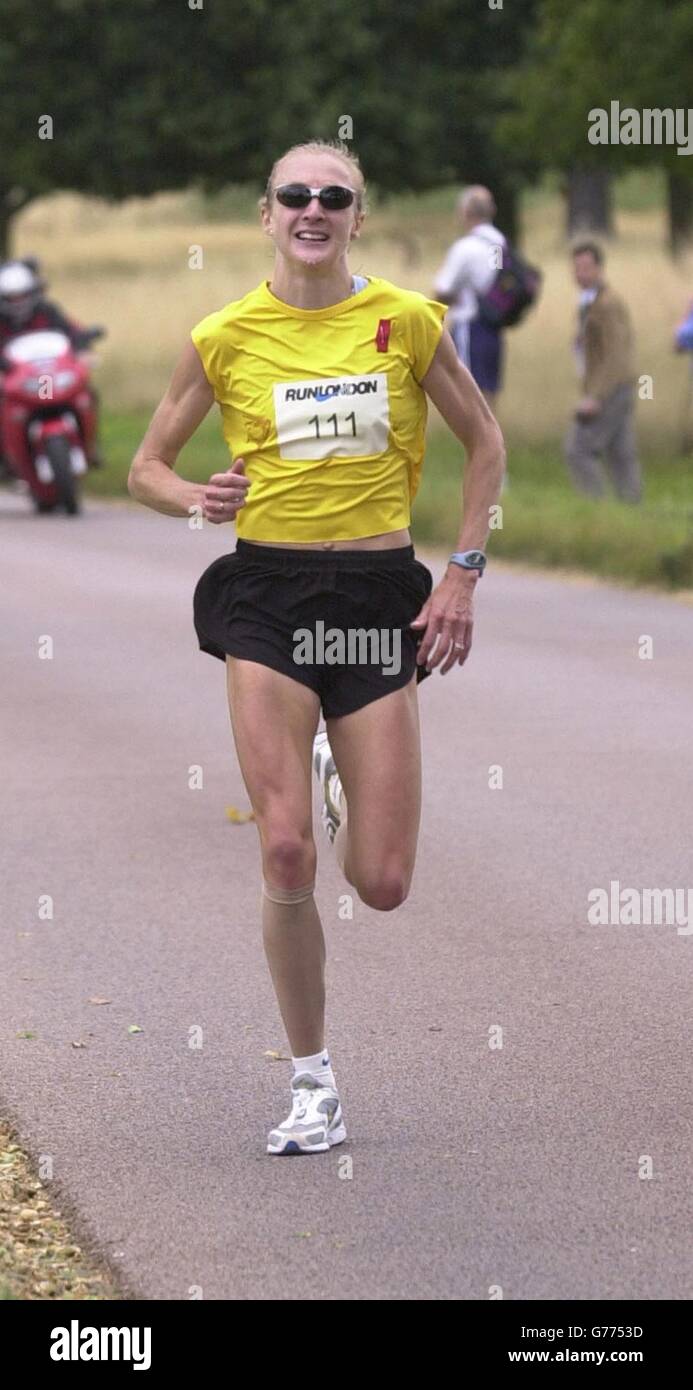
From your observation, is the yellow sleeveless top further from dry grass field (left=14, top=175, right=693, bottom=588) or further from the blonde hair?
dry grass field (left=14, top=175, right=693, bottom=588)

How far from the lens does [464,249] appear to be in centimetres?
1998

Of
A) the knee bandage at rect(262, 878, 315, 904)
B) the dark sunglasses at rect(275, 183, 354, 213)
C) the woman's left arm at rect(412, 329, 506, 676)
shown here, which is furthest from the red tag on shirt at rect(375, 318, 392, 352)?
the knee bandage at rect(262, 878, 315, 904)

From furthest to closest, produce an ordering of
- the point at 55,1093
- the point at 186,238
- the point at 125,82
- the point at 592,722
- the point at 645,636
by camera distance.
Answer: the point at 186,238 → the point at 125,82 → the point at 645,636 → the point at 592,722 → the point at 55,1093

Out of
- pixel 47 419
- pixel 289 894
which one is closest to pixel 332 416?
pixel 289 894

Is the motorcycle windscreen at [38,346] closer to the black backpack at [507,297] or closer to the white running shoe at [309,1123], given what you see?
the black backpack at [507,297]

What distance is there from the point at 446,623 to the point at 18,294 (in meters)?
18.0

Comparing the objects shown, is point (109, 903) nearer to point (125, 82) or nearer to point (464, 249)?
point (464, 249)

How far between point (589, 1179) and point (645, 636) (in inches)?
358

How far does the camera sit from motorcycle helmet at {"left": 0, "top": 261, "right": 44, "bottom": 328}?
23062 millimetres

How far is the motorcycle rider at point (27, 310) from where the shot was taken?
2306 centimetres

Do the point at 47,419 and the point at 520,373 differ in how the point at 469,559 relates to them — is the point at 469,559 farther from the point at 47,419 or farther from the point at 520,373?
the point at 520,373

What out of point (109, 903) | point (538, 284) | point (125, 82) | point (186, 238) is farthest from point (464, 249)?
point (186, 238)

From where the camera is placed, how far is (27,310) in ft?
75.9

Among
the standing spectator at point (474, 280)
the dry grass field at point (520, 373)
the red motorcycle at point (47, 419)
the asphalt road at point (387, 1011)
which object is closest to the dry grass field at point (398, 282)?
the dry grass field at point (520, 373)
